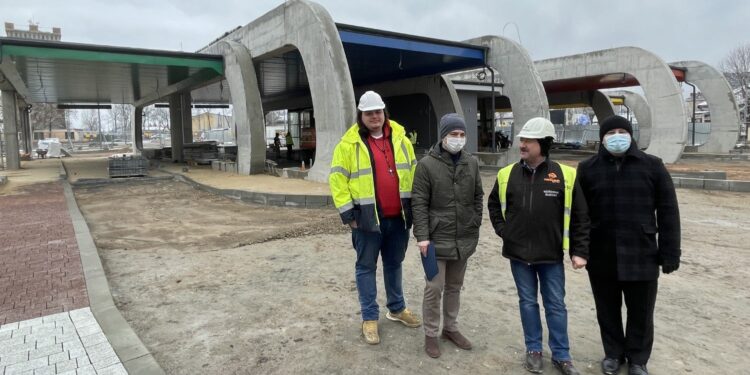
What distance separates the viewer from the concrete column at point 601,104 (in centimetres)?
3206

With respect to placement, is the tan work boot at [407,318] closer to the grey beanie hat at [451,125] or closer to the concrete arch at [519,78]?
the grey beanie hat at [451,125]

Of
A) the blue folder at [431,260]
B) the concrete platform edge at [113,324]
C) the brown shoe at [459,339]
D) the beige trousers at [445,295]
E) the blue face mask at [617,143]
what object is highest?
the blue face mask at [617,143]

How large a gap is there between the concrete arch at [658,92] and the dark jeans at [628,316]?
62.3ft

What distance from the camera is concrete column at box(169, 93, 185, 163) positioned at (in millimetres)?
25641

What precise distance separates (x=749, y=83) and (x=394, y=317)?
48577mm

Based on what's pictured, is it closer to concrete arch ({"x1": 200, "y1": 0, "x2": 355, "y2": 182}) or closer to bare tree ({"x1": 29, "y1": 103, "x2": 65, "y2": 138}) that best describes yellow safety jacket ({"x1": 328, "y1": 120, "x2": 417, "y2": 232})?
concrete arch ({"x1": 200, "y1": 0, "x2": 355, "y2": 182})

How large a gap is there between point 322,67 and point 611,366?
1137 cm

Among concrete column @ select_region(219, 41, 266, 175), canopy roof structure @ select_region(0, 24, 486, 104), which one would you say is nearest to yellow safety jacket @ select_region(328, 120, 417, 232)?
canopy roof structure @ select_region(0, 24, 486, 104)

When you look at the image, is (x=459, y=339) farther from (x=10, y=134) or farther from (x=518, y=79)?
(x=10, y=134)

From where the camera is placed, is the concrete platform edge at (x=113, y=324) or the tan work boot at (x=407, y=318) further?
the tan work boot at (x=407, y=318)

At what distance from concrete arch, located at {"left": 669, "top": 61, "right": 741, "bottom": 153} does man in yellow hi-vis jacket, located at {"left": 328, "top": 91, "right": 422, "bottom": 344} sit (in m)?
26.2

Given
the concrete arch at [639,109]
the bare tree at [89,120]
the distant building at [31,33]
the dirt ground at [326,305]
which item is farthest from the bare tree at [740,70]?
the bare tree at [89,120]

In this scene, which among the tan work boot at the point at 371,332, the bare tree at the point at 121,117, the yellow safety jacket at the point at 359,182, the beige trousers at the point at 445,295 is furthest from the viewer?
the bare tree at the point at 121,117

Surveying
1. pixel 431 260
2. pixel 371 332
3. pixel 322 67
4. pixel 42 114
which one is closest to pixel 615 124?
pixel 431 260
